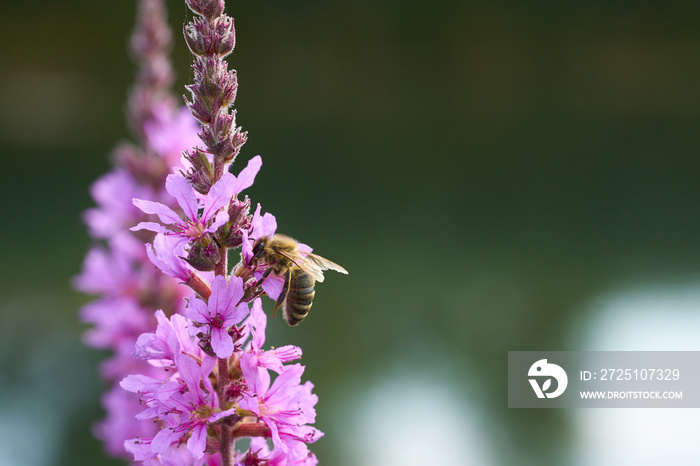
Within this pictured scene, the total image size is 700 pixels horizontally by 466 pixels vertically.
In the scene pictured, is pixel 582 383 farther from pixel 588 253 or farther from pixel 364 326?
pixel 588 253

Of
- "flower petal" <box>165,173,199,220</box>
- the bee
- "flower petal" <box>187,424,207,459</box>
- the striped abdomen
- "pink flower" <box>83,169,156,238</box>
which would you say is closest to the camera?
"flower petal" <box>187,424,207,459</box>

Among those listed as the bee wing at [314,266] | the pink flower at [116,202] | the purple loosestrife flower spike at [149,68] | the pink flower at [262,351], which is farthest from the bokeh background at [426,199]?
the pink flower at [262,351]

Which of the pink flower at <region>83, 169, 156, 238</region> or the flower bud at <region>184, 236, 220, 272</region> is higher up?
the pink flower at <region>83, 169, 156, 238</region>

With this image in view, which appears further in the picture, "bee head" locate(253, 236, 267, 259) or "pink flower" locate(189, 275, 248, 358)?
"bee head" locate(253, 236, 267, 259)

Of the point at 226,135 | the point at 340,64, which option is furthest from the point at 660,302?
the point at 340,64

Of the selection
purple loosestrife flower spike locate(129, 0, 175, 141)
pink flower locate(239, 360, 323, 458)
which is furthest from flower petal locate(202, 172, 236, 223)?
purple loosestrife flower spike locate(129, 0, 175, 141)

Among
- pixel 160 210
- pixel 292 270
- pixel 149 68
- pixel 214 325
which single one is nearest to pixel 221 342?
pixel 214 325

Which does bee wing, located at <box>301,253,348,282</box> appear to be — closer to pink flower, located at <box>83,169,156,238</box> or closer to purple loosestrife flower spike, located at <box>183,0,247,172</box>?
purple loosestrife flower spike, located at <box>183,0,247,172</box>
